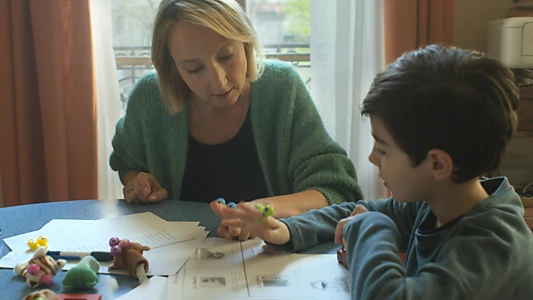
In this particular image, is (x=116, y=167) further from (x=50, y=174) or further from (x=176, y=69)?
(x=50, y=174)

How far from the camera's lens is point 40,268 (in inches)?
36.7

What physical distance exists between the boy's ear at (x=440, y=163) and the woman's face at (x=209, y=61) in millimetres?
691

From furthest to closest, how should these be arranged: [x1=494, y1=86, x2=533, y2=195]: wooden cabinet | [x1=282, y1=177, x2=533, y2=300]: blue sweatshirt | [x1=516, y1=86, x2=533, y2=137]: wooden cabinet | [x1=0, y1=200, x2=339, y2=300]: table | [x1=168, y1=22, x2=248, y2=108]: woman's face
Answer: [x1=494, y1=86, x2=533, y2=195]: wooden cabinet
[x1=516, y1=86, x2=533, y2=137]: wooden cabinet
[x1=168, y1=22, x2=248, y2=108]: woman's face
[x1=0, y1=200, x2=339, y2=300]: table
[x1=282, y1=177, x2=533, y2=300]: blue sweatshirt

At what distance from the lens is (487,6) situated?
2504mm

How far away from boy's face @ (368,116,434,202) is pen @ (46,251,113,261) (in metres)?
0.54

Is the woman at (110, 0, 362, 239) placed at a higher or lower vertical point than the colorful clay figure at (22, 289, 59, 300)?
higher

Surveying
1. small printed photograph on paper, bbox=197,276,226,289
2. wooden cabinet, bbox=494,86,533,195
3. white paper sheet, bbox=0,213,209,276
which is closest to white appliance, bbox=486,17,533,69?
wooden cabinet, bbox=494,86,533,195

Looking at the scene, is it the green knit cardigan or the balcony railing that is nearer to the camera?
the green knit cardigan

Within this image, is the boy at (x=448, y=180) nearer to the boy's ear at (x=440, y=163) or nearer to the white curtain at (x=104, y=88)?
the boy's ear at (x=440, y=163)

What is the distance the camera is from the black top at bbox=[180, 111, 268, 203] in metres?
1.55

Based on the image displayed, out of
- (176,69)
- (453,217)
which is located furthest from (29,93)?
(453,217)

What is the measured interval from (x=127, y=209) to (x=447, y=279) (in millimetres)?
879

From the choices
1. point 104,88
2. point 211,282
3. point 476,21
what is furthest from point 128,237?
point 476,21

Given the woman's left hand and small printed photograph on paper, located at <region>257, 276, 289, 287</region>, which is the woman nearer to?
the woman's left hand
